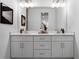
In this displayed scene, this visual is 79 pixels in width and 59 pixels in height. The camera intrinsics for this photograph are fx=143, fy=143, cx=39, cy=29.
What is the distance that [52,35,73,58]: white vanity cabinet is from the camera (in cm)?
438

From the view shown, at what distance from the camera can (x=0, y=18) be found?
11.1 feet

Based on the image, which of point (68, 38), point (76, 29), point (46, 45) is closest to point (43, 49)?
point (46, 45)

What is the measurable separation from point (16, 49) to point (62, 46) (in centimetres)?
142

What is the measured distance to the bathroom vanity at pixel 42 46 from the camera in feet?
14.4

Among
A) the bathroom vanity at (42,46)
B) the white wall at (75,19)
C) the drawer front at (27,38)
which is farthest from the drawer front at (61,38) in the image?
the drawer front at (27,38)

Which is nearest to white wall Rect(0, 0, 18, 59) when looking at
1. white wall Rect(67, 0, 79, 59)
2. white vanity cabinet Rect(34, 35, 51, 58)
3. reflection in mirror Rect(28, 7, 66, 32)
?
reflection in mirror Rect(28, 7, 66, 32)

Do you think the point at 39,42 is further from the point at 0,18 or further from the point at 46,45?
the point at 0,18

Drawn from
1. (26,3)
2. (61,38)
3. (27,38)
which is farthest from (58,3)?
(27,38)

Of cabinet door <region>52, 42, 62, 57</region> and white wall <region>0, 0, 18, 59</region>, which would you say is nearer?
white wall <region>0, 0, 18, 59</region>

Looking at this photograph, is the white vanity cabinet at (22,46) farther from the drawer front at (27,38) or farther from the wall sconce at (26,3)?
the wall sconce at (26,3)

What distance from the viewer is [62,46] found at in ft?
14.4

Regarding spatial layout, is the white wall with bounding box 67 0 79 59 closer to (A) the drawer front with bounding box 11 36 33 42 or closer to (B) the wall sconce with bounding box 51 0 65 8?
(B) the wall sconce with bounding box 51 0 65 8

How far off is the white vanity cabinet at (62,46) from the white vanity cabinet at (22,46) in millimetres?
709

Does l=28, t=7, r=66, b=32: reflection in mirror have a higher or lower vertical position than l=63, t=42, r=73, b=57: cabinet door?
higher
